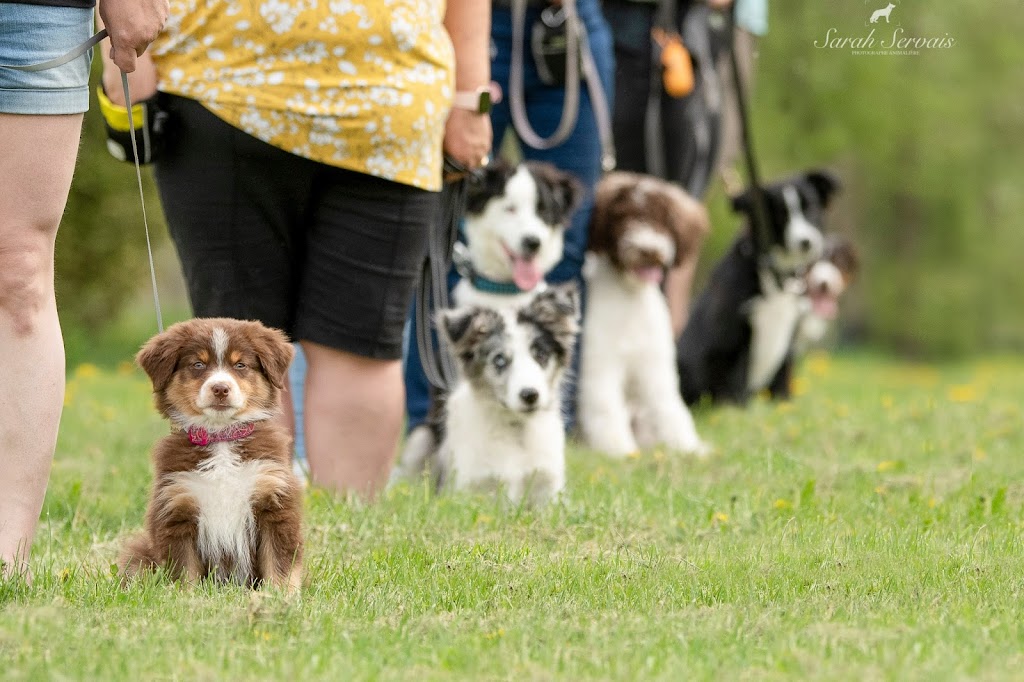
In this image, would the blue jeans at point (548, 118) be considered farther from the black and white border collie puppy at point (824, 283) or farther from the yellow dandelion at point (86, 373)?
the yellow dandelion at point (86, 373)

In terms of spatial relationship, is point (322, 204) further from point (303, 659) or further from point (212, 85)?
point (303, 659)

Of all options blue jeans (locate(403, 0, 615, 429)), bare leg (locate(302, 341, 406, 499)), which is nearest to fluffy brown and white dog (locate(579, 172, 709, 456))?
blue jeans (locate(403, 0, 615, 429))

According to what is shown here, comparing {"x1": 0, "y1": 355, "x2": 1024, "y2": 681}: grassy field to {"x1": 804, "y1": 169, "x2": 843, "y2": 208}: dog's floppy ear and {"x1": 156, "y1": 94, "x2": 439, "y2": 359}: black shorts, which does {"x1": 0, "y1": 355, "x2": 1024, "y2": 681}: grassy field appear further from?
{"x1": 804, "y1": 169, "x2": 843, "y2": 208}: dog's floppy ear

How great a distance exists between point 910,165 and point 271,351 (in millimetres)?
19662

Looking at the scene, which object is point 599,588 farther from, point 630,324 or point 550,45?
point 630,324

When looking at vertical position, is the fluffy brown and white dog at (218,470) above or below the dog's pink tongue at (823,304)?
below

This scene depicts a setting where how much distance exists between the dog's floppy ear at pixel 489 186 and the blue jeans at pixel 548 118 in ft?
0.76

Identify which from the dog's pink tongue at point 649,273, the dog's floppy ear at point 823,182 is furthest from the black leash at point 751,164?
the dog's pink tongue at point 649,273

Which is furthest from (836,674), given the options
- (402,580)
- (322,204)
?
(322,204)

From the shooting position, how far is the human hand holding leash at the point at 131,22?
3.65 metres

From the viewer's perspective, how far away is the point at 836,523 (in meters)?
4.64

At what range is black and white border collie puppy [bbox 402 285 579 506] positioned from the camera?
5.49m

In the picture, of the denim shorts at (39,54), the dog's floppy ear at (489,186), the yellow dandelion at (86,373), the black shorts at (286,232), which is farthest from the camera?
the yellow dandelion at (86,373)

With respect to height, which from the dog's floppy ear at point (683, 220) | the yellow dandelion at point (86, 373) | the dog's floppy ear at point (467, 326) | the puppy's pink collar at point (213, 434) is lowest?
the yellow dandelion at point (86, 373)
